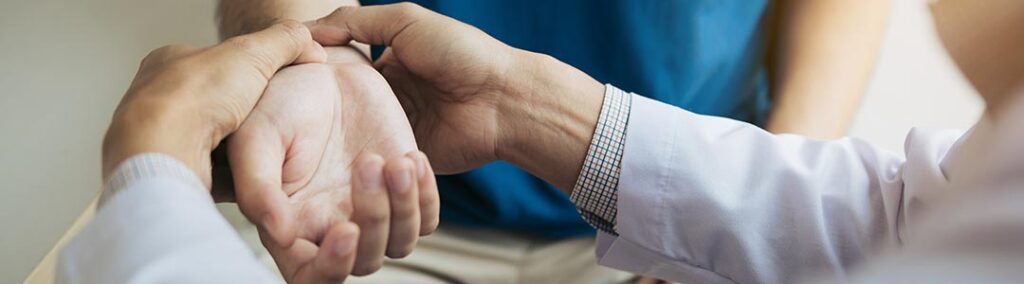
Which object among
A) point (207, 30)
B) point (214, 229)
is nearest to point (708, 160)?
point (214, 229)

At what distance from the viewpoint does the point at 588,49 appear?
0.86m

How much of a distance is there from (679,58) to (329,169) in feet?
1.33

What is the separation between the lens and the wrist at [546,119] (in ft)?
2.23

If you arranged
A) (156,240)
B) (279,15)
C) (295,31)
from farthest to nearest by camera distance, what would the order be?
(279,15)
(295,31)
(156,240)

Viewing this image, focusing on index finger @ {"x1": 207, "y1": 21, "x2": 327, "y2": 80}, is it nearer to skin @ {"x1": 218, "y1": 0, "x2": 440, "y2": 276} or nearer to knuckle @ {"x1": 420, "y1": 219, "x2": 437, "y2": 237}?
skin @ {"x1": 218, "y1": 0, "x2": 440, "y2": 276}

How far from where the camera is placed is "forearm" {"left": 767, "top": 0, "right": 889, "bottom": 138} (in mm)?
895

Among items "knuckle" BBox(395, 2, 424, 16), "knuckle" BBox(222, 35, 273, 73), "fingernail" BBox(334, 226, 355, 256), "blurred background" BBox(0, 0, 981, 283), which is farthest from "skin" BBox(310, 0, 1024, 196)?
"blurred background" BBox(0, 0, 981, 283)

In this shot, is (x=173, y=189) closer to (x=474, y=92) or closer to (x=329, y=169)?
(x=329, y=169)

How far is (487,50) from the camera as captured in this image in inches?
26.2

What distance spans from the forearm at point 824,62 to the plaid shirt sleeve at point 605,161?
270 millimetres

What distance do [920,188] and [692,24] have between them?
1.00ft

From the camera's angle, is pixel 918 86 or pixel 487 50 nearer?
pixel 487 50

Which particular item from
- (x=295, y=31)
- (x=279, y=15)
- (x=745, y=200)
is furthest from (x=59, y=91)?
(x=745, y=200)

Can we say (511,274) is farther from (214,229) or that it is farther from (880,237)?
(214,229)
